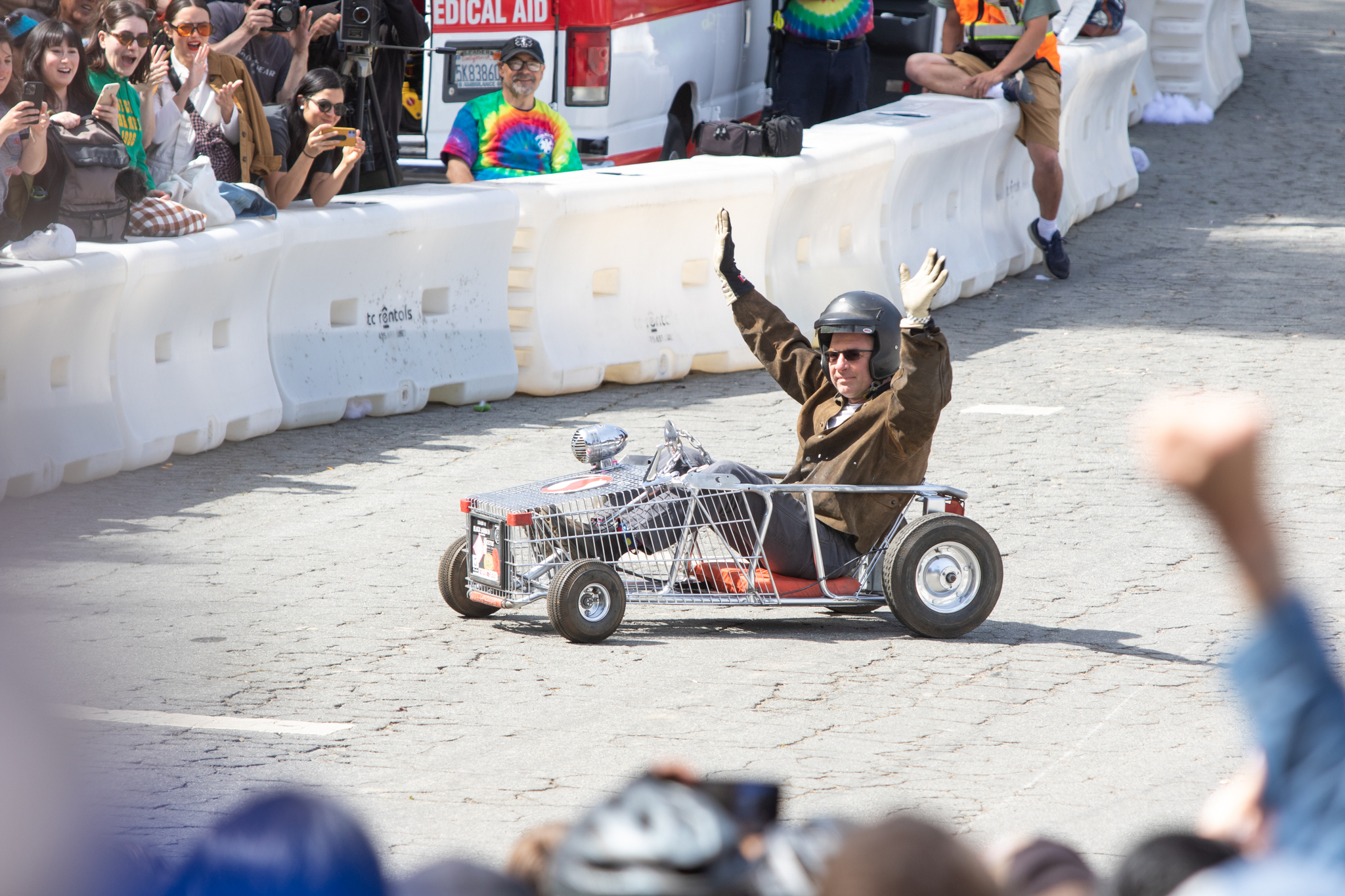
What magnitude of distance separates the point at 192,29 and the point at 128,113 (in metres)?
0.75

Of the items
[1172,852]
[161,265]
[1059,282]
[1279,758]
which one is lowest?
[1059,282]

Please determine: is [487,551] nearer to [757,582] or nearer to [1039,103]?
[757,582]

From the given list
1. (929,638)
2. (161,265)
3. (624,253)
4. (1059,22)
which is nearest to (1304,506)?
(929,638)

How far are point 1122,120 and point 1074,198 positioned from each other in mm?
2225

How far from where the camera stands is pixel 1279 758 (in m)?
2.19

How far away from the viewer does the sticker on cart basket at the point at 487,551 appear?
21.8 feet

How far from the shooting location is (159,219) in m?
8.73

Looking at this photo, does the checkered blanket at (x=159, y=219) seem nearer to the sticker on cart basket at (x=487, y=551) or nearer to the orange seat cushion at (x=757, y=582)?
the sticker on cart basket at (x=487, y=551)

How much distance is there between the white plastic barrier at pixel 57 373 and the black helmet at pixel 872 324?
3469 millimetres

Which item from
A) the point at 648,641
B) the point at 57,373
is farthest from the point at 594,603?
the point at 57,373

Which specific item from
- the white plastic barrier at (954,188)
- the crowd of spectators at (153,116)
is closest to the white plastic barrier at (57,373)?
the crowd of spectators at (153,116)

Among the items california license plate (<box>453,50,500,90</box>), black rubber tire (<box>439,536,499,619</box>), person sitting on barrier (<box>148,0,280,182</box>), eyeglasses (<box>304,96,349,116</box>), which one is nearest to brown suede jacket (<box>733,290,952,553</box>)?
black rubber tire (<box>439,536,499,619</box>)

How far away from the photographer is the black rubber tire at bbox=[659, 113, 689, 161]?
13.9 m

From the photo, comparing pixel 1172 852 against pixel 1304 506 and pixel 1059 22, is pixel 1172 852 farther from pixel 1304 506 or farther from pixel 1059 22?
pixel 1059 22
